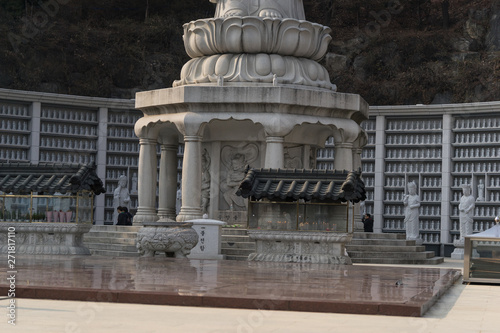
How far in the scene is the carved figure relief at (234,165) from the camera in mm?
25188

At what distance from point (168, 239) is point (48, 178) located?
3.64m

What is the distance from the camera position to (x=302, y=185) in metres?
19.5

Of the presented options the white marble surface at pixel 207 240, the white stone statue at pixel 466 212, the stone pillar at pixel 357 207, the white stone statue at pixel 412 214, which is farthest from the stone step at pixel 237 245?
the white stone statue at pixel 466 212

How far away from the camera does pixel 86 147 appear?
31.8m

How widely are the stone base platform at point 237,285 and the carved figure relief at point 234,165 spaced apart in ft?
Result: 24.3

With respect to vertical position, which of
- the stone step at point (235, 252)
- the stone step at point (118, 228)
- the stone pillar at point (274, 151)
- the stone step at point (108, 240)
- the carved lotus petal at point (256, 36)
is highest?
the carved lotus petal at point (256, 36)

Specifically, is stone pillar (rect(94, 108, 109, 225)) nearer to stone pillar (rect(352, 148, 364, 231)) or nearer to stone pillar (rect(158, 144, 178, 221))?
stone pillar (rect(158, 144, 178, 221))

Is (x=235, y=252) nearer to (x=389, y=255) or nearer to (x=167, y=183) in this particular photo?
(x=389, y=255)

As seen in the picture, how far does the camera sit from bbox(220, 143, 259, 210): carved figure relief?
25.2 meters

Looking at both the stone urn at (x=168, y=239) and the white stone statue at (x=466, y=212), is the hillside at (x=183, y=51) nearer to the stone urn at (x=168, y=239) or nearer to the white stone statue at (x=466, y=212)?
the white stone statue at (x=466, y=212)

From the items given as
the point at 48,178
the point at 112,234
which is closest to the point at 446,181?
the point at 112,234

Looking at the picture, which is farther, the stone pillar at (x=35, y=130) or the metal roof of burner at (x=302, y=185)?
the stone pillar at (x=35, y=130)

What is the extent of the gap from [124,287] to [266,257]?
773cm

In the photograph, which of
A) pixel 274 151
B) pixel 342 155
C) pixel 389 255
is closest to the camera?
pixel 389 255
